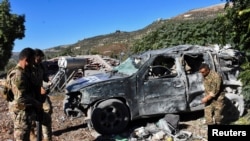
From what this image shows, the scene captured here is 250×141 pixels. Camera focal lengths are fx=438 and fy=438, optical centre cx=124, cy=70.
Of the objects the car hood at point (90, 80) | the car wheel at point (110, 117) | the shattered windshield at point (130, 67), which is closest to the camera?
the car wheel at point (110, 117)

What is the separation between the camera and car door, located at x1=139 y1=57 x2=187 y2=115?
30.4 feet

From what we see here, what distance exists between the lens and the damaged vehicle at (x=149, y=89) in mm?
9000

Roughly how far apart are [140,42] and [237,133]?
13.5 metres

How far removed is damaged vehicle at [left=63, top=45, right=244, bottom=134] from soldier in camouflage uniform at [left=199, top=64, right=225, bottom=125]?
0.86 metres

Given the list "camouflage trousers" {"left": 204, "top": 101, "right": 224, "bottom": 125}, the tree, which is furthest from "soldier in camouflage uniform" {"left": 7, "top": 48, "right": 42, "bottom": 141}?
the tree

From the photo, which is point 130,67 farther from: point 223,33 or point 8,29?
point 8,29

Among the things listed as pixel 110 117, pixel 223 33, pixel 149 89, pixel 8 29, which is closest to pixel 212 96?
pixel 149 89

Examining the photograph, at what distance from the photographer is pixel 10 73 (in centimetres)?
666

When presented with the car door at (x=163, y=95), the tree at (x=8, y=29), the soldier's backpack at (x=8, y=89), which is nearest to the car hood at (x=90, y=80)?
the car door at (x=163, y=95)

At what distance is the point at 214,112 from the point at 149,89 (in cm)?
146

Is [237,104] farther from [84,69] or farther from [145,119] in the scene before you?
[84,69]

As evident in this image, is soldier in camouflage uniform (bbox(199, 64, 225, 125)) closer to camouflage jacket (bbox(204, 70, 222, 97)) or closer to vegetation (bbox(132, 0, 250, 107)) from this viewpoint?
camouflage jacket (bbox(204, 70, 222, 97))

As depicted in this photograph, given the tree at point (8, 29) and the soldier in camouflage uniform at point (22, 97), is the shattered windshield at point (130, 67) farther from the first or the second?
the tree at point (8, 29)

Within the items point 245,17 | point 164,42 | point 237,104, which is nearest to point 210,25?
point 164,42
